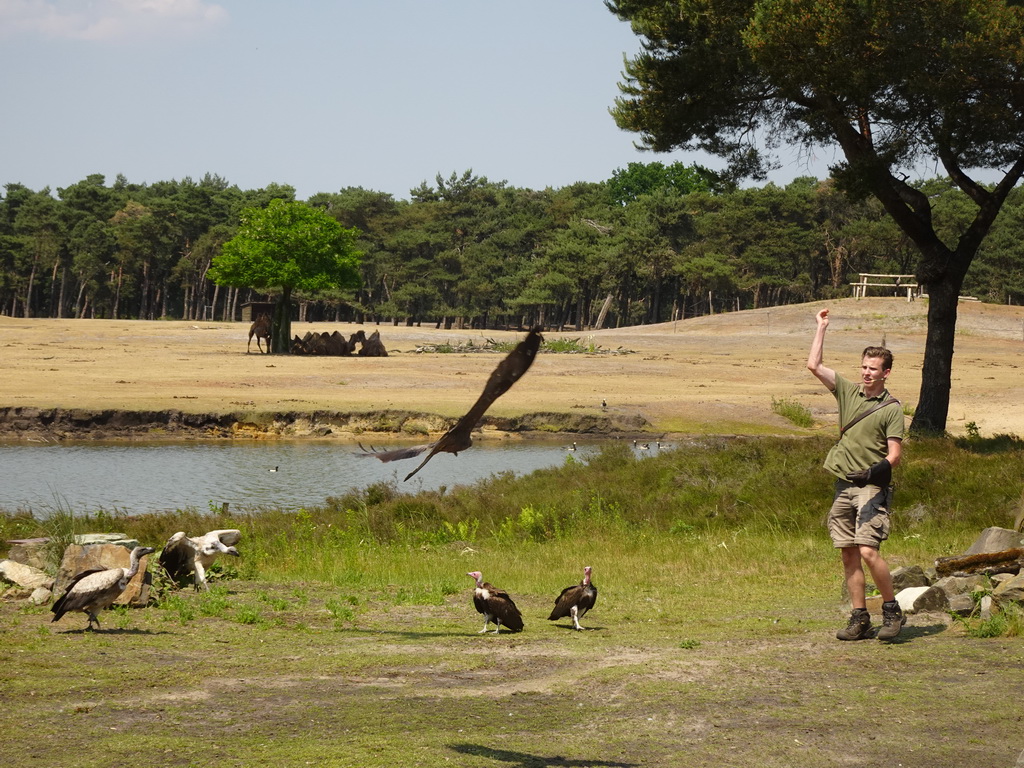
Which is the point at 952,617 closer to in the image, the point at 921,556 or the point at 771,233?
the point at 921,556

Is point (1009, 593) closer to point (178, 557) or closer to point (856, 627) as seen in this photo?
point (856, 627)

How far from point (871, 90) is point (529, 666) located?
1618cm

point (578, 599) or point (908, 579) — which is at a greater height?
point (908, 579)

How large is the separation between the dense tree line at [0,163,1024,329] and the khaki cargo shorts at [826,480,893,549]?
86368mm

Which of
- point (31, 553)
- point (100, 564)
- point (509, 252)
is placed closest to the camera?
point (100, 564)

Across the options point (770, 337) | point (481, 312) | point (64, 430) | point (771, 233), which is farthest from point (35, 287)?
point (64, 430)

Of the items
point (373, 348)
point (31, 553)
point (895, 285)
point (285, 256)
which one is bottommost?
point (31, 553)

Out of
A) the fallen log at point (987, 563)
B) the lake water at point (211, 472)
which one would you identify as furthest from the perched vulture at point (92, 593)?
the lake water at point (211, 472)

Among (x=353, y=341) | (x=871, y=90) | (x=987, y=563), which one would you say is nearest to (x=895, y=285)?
(x=353, y=341)

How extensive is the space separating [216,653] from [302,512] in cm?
931

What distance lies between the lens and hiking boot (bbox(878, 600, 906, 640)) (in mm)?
9328

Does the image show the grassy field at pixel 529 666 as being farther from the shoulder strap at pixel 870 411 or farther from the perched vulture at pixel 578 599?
the shoulder strap at pixel 870 411

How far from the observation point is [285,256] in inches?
2379

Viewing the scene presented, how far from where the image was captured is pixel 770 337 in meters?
68.0
